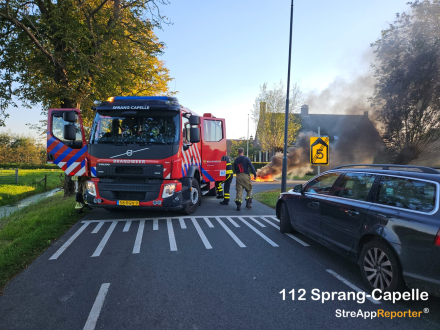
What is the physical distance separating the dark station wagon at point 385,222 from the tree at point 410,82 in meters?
20.2

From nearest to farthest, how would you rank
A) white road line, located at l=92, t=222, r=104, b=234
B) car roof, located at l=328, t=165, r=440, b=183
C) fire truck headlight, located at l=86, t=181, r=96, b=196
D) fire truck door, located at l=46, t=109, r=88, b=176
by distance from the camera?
car roof, located at l=328, t=165, r=440, b=183, white road line, located at l=92, t=222, r=104, b=234, fire truck headlight, located at l=86, t=181, r=96, b=196, fire truck door, located at l=46, t=109, r=88, b=176

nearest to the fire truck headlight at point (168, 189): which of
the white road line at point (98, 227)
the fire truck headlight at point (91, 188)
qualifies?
the white road line at point (98, 227)

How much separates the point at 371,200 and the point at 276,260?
5.55 ft

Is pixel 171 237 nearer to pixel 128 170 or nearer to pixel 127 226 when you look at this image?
pixel 127 226

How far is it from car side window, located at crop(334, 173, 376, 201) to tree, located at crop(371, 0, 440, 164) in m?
20.4

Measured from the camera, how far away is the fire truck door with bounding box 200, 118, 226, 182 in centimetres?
959

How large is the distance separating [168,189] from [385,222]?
4.76m

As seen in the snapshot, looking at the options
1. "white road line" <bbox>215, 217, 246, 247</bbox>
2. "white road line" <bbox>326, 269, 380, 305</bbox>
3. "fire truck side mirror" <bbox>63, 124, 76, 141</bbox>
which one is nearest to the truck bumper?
"white road line" <bbox>215, 217, 246, 247</bbox>

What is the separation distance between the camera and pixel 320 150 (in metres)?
10.1

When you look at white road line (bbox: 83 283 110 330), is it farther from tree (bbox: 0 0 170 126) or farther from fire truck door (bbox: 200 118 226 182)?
tree (bbox: 0 0 170 126)

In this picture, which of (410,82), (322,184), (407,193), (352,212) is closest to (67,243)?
(322,184)

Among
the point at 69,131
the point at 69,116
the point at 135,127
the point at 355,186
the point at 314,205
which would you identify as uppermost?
the point at 69,116

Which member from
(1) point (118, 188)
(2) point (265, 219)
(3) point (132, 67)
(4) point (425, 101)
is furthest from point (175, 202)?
(4) point (425, 101)

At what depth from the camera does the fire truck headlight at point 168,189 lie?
22.7 feet
